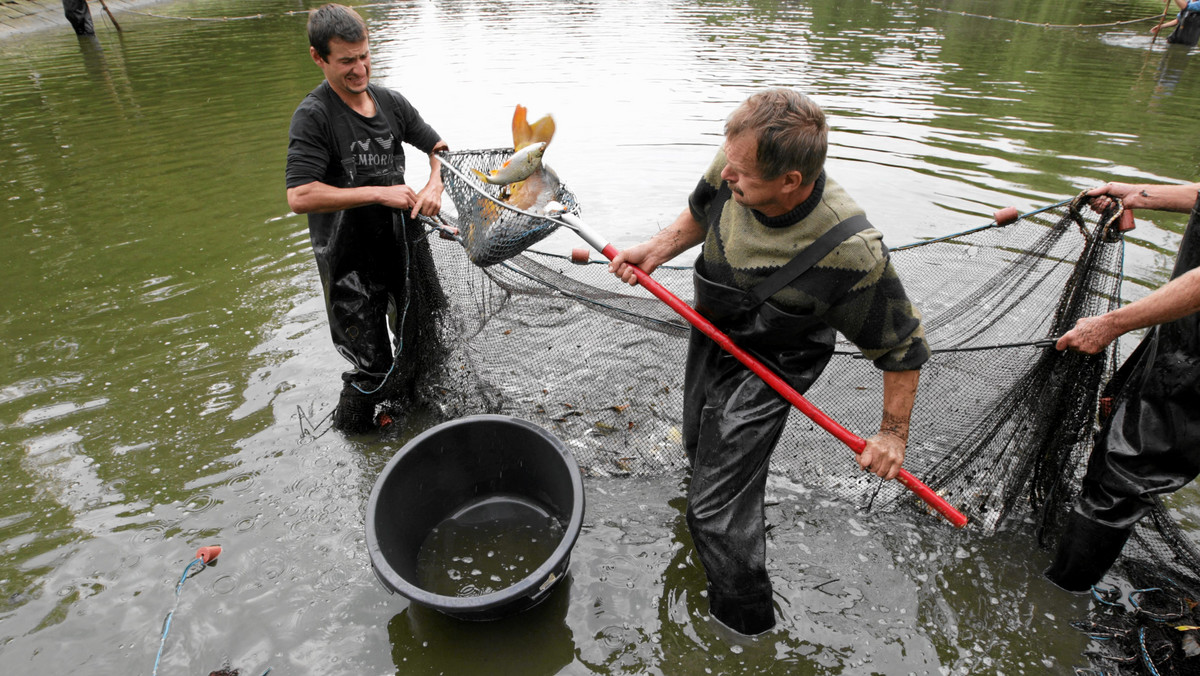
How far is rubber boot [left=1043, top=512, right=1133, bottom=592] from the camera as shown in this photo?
2541 millimetres

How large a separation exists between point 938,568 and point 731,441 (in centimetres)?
135

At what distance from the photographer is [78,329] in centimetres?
478

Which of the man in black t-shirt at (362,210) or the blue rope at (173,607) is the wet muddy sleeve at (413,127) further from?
the blue rope at (173,607)

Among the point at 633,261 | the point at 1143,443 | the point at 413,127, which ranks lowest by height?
the point at 1143,443

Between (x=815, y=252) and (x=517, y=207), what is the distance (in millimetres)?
1465

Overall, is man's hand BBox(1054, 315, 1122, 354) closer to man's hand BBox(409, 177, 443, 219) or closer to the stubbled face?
the stubbled face

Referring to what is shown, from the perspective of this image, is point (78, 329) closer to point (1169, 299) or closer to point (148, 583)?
point (148, 583)

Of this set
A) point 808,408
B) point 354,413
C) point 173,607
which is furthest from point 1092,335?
point 173,607

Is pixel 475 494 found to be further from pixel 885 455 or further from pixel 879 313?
pixel 879 313

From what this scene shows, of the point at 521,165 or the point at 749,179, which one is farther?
the point at 521,165

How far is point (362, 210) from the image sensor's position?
10.8ft

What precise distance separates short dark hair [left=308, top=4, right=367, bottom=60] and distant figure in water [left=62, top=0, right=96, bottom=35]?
64.9 feet

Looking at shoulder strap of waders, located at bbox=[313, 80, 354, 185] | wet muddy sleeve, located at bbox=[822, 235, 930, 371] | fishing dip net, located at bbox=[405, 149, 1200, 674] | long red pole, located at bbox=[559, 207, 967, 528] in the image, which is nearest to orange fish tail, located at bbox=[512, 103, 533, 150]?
fishing dip net, located at bbox=[405, 149, 1200, 674]

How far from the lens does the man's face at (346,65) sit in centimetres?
290
